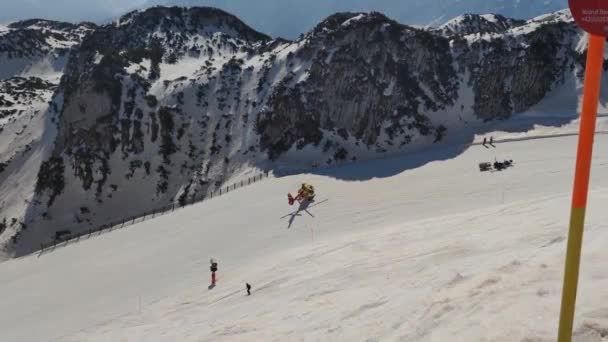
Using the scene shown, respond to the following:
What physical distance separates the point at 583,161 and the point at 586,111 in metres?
0.44

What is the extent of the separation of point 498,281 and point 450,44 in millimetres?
56676

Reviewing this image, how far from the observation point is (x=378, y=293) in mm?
12086

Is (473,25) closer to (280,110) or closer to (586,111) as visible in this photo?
(280,110)

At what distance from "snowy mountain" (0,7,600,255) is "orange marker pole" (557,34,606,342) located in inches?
1767

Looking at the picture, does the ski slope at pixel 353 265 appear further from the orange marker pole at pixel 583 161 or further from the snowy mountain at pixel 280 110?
the snowy mountain at pixel 280 110

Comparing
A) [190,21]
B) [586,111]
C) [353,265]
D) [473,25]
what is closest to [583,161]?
[586,111]

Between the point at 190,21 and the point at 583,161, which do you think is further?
the point at 190,21

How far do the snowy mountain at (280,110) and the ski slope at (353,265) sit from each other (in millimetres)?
10973

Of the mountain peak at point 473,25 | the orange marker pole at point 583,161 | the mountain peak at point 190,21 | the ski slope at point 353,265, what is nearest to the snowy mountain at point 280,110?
the ski slope at point 353,265

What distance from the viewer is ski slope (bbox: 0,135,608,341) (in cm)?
785

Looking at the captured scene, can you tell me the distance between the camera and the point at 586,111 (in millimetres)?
3557

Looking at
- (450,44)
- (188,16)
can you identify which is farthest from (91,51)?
(450,44)

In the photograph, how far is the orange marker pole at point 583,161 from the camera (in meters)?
3.50

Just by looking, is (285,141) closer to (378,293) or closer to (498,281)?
(378,293)
